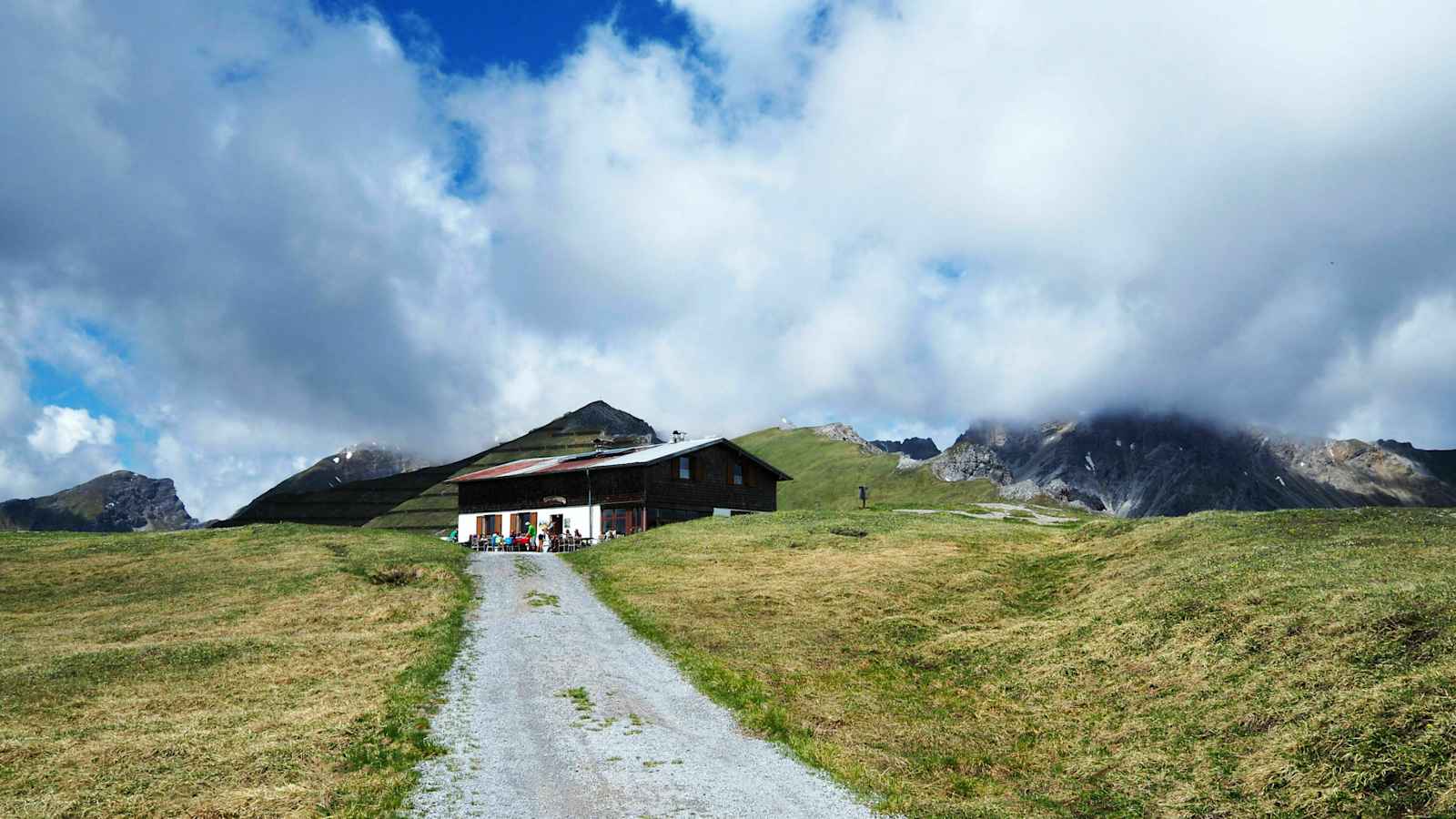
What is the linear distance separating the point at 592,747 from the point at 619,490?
59128 mm

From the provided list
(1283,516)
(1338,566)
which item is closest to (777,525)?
(1283,516)

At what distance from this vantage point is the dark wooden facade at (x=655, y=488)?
75.8 metres

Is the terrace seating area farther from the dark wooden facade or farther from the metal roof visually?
the metal roof

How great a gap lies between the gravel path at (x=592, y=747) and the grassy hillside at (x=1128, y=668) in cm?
115

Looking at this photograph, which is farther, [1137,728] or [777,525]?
[777,525]

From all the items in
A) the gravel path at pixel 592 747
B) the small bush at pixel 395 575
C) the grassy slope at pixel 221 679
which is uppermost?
the small bush at pixel 395 575

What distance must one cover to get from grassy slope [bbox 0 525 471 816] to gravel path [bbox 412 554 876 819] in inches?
38.6

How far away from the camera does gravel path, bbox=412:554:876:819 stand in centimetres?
1448

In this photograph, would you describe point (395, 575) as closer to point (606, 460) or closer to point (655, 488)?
point (655, 488)

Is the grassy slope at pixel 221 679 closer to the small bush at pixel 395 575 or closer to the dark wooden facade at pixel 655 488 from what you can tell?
the small bush at pixel 395 575

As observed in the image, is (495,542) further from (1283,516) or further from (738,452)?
(1283,516)

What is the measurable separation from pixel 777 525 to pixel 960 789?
4619 cm

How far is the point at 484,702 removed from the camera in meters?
21.4

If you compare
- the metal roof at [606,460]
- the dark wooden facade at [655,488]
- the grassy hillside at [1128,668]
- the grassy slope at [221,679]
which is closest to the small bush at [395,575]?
the grassy slope at [221,679]
